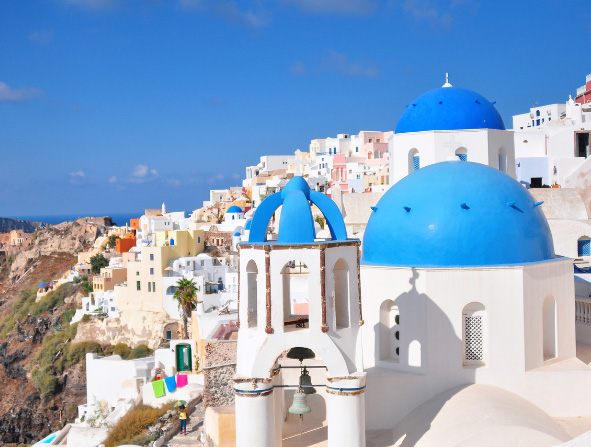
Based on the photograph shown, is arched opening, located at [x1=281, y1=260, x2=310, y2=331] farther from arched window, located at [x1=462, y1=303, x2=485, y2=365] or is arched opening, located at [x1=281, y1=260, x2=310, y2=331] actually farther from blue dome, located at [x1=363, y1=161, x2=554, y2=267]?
arched window, located at [x1=462, y1=303, x2=485, y2=365]

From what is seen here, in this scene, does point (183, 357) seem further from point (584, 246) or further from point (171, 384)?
point (584, 246)

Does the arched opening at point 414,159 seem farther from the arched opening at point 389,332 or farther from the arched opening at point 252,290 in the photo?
the arched opening at point 252,290

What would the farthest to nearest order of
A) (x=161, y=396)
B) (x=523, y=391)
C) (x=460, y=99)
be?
(x=161, y=396) → (x=460, y=99) → (x=523, y=391)

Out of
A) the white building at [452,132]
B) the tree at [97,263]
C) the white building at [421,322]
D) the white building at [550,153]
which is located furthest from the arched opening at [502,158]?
the tree at [97,263]

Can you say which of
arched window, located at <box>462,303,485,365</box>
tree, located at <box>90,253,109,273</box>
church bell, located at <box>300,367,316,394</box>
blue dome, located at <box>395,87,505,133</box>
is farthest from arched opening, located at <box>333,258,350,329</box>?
tree, located at <box>90,253,109,273</box>

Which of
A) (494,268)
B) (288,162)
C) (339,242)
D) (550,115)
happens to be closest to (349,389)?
(339,242)

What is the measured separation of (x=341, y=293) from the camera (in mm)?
10609

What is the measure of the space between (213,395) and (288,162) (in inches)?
2587

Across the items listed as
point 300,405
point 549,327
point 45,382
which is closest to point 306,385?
point 300,405

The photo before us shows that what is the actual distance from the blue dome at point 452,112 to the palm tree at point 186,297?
2059cm

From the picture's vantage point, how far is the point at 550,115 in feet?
177

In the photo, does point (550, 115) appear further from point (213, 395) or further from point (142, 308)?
point (213, 395)

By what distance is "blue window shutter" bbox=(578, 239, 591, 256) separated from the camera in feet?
68.4

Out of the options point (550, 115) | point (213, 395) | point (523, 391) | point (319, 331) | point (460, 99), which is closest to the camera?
point (319, 331)
